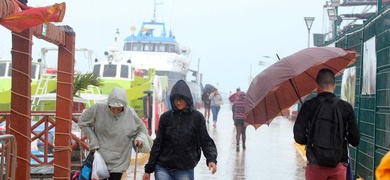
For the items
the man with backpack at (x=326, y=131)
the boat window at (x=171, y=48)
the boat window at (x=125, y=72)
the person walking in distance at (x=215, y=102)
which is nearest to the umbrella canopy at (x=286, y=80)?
the man with backpack at (x=326, y=131)

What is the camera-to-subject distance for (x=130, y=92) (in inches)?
1051

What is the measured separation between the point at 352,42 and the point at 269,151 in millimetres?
8031

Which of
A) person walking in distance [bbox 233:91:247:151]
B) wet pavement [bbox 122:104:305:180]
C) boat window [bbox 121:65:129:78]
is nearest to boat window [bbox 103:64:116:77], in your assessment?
boat window [bbox 121:65:129:78]

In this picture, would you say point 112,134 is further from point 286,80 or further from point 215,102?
point 215,102

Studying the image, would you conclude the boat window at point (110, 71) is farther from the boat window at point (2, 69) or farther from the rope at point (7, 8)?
the rope at point (7, 8)

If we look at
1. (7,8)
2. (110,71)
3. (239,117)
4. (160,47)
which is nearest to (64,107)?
(7,8)

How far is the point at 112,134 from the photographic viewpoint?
755 cm

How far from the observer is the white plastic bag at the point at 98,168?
7.31m

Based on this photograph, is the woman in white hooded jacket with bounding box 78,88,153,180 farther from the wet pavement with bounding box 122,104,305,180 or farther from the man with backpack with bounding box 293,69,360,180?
the wet pavement with bounding box 122,104,305,180

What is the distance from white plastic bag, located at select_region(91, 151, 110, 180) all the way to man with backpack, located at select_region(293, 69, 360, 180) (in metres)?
2.07

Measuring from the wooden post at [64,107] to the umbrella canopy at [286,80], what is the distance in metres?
2.31

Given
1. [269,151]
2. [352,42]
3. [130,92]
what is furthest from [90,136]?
[130,92]

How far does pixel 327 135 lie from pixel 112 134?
236cm

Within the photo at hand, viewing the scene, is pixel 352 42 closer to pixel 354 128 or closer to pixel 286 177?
pixel 286 177
